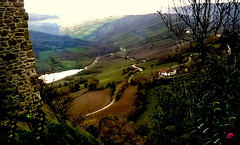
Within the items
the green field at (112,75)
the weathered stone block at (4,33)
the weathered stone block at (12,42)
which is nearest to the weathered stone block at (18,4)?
the weathered stone block at (4,33)

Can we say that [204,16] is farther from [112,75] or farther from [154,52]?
[154,52]

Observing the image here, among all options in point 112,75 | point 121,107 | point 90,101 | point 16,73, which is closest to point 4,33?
point 16,73

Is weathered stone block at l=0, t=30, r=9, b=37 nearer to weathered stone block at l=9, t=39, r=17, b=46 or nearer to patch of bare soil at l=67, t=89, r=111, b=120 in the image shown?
weathered stone block at l=9, t=39, r=17, b=46

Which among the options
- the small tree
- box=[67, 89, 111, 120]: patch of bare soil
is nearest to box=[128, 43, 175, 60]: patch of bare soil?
box=[67, 89, 111, 120]: patch of bare soil

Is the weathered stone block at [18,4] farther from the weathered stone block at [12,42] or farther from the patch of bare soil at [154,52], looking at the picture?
the patch of bare soil at [154,52]

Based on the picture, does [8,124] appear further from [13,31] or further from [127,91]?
[127,91]

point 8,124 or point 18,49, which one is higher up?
point 18,49

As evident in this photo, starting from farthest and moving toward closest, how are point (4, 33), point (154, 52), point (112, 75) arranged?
point (154, 52), point (112, 75), point (4, 33)

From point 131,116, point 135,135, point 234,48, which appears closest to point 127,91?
point 131,116
